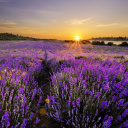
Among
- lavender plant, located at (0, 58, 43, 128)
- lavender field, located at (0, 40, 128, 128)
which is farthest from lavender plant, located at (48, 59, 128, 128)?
lavender plant, located at (0, 58, 43, 128)

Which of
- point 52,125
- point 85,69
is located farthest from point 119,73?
point 52,125

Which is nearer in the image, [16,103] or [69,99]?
[69,99]

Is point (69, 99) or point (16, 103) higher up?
point (69, 99)

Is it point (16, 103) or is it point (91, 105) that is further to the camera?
point (16, 103)

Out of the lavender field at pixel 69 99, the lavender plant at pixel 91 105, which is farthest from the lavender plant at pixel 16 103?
the lavender plant at pixel 91 105

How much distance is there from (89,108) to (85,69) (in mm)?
1529

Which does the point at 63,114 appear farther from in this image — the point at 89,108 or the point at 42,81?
the point at 42,81

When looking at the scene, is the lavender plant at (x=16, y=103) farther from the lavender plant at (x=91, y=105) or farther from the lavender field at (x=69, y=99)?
the lavender plant at (x=91, y=105)

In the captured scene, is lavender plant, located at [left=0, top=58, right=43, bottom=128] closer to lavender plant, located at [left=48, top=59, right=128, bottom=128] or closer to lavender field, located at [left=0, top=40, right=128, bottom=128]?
lavender field, located at [left=0, top=40, right=128, bottom=128]

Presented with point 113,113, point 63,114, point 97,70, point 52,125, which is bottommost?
point 52,125

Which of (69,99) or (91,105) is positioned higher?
→ (69,99)

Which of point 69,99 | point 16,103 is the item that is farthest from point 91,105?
point 16,103

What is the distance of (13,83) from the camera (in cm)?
231

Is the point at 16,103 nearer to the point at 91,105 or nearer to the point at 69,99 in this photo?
the point at 69,99
